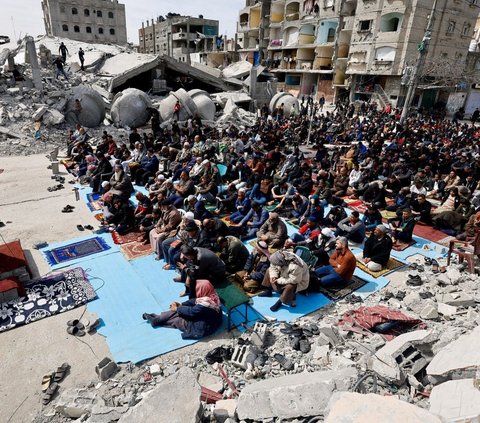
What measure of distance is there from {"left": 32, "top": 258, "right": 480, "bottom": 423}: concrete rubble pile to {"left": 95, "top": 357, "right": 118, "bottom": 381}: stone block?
0.12 m

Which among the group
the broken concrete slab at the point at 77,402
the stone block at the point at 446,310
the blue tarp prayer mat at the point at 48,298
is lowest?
the blue tarp prayer mat at the point at 48,298

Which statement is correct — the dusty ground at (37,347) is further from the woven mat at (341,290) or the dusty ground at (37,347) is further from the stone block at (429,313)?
the stone block at (429,313)

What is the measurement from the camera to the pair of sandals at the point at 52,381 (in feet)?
15.6

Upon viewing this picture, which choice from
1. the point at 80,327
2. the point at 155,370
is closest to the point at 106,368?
the point at 155,370

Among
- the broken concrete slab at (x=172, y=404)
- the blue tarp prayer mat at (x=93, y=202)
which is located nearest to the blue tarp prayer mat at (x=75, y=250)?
the blue tarp prayer mat at (x=93, y=202)

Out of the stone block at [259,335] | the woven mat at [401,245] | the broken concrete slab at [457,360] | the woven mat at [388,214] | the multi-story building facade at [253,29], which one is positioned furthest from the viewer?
the multi-story building facade at [253,29]

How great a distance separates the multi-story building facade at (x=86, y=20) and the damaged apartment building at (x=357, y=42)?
83.9 ft

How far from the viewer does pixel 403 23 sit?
33.5m

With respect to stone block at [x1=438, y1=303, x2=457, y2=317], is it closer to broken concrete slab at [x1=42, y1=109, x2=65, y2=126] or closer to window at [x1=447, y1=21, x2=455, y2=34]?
broken concrete slab at [x1=42, y1=109, x2=65, y2=126]

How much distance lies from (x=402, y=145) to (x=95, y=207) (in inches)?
562

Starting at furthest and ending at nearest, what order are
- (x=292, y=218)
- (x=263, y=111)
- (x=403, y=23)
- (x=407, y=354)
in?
(x=403, y=23)
(x=263, y=111)
(x=292, y=218)
(x=407, y=354)

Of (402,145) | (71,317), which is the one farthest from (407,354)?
(402,145)

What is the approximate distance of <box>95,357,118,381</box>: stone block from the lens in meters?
5.00

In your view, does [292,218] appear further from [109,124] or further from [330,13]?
[330,13]
